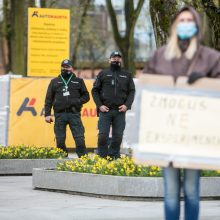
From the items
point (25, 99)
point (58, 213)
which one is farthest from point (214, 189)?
point (25, 99)

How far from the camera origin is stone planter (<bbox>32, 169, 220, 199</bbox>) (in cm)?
1048

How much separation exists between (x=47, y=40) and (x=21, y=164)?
28.0ft

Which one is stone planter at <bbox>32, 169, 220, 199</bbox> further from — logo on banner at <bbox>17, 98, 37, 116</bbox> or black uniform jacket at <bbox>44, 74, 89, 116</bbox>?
logo on banner at <bbox>17, 98, 37, 116</bbox>

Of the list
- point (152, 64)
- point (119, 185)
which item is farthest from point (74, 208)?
point (152, 64)

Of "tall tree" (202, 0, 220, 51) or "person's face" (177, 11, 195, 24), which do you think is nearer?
"person's face" (177, 11, 195, 24)

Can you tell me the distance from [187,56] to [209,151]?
78 centimetres

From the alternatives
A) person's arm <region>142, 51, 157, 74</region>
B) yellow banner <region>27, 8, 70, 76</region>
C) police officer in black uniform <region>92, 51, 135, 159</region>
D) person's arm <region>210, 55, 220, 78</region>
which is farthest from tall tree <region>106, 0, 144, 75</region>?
person's arm <region>210, 55, 220, 78</region>

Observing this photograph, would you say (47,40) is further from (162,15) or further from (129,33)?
(129,33)

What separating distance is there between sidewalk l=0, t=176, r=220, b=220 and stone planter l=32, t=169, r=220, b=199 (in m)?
0.12

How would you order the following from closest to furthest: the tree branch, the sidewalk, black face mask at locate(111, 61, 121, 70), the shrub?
1. the sidewalk
2. black face mask at locate(111, 61, 121, 70)
3. the shrub
4. the tree branch

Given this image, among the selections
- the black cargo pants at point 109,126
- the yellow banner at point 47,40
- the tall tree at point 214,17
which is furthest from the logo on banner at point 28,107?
the black cargo pants at point 109,126

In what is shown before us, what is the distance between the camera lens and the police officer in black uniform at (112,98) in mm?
13812

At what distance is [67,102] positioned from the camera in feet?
49.3

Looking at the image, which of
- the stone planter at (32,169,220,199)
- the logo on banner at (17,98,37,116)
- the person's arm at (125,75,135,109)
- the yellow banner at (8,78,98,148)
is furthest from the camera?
the logo on banner at (17,98,37,116)
